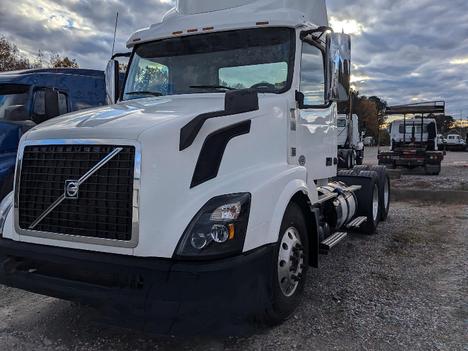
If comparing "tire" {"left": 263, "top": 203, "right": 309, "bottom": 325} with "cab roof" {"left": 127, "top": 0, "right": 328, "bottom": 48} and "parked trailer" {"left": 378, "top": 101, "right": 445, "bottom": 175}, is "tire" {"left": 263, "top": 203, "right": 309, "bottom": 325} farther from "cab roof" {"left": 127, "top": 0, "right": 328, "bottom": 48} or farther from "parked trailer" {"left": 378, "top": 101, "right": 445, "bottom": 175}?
"parked trailer" {"left": 378, "top": 101, "right": 445, "bottom": 175}

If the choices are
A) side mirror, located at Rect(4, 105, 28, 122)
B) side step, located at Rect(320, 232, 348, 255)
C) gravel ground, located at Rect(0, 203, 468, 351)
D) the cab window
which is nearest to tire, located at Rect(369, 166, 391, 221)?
gravel ground, located at Rect(0, 203, 468, 351)

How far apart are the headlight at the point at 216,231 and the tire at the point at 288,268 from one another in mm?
547

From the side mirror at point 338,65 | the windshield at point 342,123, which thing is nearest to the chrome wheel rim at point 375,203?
the side mirror at point 338,65

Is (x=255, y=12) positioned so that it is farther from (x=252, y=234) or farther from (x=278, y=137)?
(x=252, y=234)

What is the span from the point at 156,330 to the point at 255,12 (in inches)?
124

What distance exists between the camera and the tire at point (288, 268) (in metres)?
3.54

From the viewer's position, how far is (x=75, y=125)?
3404mm

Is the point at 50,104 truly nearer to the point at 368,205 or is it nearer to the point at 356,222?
→ the point at 356,222

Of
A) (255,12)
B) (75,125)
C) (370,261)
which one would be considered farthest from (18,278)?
(370,261)

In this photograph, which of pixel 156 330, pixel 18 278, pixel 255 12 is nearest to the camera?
pixel 156 330

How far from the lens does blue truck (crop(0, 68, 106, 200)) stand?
21.1 feet

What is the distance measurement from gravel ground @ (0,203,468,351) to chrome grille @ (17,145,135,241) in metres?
0.66

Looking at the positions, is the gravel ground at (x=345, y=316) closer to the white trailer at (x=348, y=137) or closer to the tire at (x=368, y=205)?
the tire at (x=368, y=205)

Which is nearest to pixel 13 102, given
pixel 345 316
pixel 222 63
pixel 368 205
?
pixel 222 63
